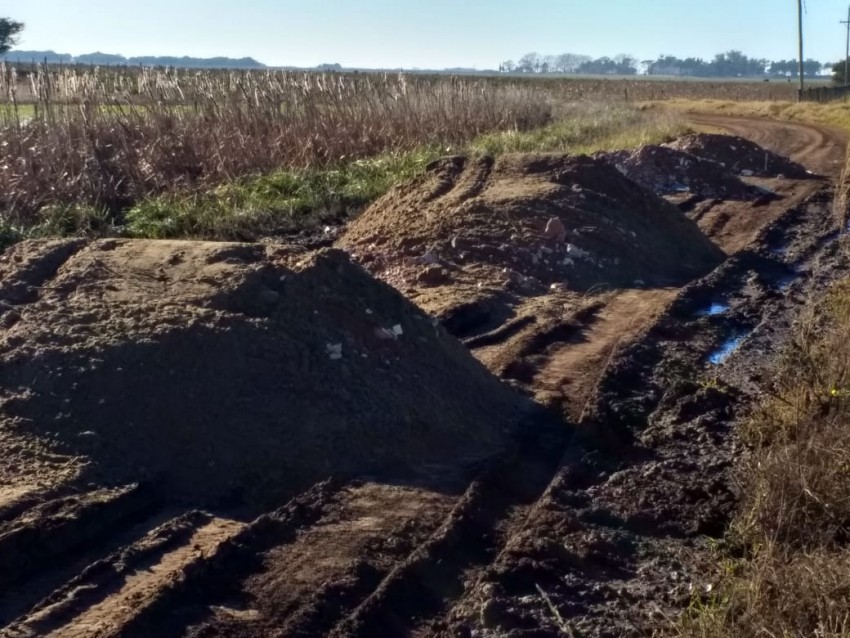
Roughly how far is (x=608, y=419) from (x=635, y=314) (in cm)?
289

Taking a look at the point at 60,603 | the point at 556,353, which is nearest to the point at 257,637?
the point at 60,603

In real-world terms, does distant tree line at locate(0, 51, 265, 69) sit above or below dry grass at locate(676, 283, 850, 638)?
above

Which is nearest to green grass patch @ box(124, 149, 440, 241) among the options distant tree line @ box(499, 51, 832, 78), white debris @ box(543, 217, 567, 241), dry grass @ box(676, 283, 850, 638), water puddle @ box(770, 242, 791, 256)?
white debris @ box(543, 217, 567, 241)

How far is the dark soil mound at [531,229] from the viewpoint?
34.2 ft

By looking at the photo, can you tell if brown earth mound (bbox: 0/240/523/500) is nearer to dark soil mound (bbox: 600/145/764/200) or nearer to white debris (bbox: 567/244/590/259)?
white debris (bbox: 567/244/590/259)

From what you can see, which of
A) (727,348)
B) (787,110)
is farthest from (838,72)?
(727,348)

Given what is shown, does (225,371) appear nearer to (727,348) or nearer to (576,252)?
(727,348)

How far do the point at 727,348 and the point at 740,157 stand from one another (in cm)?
1298

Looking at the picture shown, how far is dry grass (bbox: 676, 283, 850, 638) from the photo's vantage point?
3.78 m

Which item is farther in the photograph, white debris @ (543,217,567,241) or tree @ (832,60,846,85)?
tree @ (832,60,846,85)

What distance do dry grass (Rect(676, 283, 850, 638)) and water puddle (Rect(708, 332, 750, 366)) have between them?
3.65 feet

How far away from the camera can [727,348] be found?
27.9 ft

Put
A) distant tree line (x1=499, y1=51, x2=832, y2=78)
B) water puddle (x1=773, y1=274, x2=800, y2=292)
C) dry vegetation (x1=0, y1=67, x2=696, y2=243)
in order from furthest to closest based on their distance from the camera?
distant tree line (x1=499, y1=51, x2=832, y2=78) → dry vegetation (x1=0, y1=67, x2=696, y2=243) → water puddle (x1=773, y1=274, x2=800, y2=292)

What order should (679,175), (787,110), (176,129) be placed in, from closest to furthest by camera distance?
(176,129) < (679,175) < (787,110)
